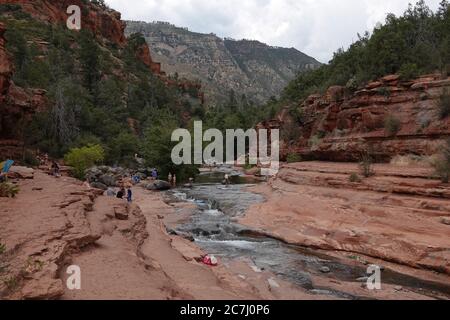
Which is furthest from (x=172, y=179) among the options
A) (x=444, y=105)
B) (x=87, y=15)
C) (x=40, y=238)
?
(x=87, y=15)

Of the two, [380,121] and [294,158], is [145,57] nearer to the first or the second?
[294,158]

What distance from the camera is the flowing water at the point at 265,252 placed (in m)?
10.8

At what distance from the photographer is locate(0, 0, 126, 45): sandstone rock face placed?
6962 cm

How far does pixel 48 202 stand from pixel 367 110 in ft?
63.0

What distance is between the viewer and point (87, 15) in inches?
3036

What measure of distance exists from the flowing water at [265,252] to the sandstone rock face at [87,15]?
6370 cm

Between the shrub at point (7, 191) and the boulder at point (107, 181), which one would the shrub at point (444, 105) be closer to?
the shrub at point (7, 191)

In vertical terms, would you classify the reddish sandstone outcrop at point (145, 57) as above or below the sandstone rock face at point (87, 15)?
below

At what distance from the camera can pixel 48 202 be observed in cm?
1230

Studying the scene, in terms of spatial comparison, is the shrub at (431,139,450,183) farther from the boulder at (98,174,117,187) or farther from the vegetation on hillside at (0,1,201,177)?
the vegetation on hillside at (0,1,201,177)

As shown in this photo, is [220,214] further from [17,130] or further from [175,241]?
[17,130]

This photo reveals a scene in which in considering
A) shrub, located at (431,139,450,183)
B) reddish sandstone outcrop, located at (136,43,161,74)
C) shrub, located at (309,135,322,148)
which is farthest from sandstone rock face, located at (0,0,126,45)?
shrub, located at (431,139,450,183)

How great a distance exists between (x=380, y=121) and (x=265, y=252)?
13399mm

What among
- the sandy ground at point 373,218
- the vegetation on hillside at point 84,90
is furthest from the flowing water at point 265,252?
the vegetation on hillside at point 84,90
